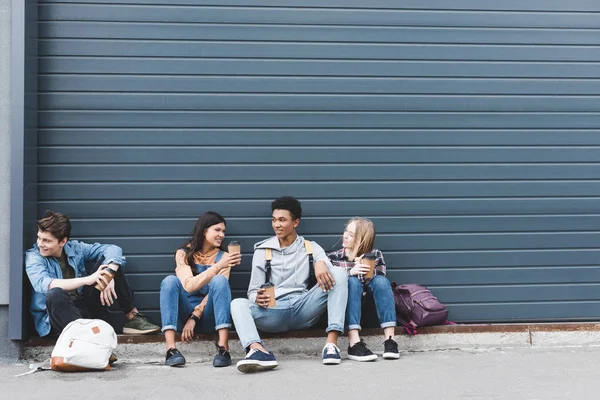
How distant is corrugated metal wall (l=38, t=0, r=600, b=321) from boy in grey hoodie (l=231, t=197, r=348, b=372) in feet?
1.36

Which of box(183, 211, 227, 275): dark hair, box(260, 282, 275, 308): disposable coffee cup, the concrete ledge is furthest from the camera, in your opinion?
box(183, 211, 227, 275): dark hair

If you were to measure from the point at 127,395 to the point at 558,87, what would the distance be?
15.0ft

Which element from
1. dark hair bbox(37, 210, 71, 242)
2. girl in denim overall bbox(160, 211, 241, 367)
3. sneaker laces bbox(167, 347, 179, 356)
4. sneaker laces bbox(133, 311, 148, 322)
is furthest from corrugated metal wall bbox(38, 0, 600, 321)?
sneaker laces bbox(167, 347, 179, 356)

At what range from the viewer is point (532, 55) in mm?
6523

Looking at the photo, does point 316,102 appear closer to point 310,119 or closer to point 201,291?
point 310,119

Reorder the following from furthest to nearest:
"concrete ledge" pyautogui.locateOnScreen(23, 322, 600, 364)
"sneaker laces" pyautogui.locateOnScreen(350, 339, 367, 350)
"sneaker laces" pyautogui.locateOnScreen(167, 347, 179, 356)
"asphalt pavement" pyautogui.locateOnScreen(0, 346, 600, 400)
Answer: "concrete ledge" pyautogui.locateOnScreen(23, 322, 600, 364) → "sneaker laces" pyautogui.locateOnScreen(350, 339, 367, 350) → "sneaker laces" pyautogui.locateOnScreen(167, 347, 179, 356) → "asphalt pavement" pyautogui.locateOnScreen(0, 346, 600, 400)

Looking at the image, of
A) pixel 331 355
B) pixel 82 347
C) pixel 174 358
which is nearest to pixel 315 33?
pixel 331 355

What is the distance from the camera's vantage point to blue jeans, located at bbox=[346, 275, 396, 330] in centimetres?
565

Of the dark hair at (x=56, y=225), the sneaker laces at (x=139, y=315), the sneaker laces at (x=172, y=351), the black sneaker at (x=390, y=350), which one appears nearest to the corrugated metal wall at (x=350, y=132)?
the sneaker laces at (x=139, y=315)

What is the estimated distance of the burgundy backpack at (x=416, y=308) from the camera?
5969mm

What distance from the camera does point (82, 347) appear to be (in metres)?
5.12

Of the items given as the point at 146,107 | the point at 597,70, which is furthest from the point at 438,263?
the point at 146,107

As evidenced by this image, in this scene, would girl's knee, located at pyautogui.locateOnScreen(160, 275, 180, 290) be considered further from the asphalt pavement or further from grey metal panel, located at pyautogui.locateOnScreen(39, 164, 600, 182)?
grey metal panel, located at pyautogui.locateOnScreen(39, 164, 600, 182)

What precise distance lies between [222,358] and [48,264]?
1.56 meters
